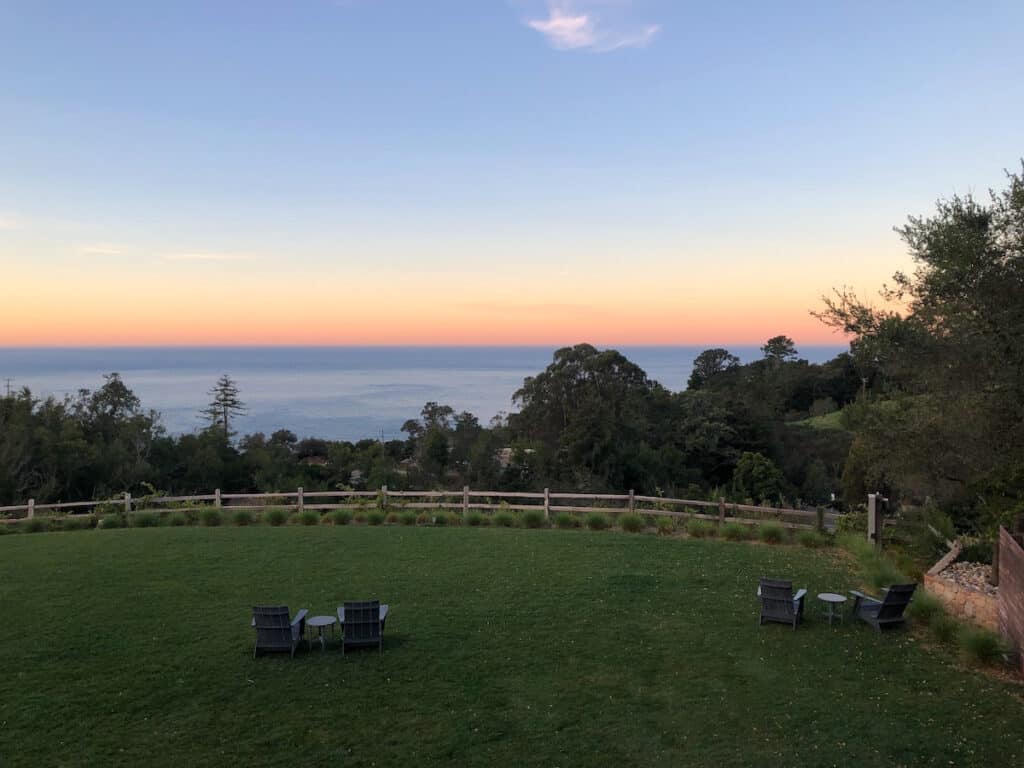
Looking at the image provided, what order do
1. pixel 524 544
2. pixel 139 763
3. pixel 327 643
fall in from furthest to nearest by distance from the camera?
pixel 524 544
pixel 327 643
pixel 139 763

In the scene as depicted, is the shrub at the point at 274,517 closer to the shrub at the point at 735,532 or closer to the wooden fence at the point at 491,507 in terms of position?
the wooden fence at the point at 491,507

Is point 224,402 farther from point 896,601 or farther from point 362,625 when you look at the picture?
point 896,601

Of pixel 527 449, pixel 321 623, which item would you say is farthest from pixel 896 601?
pixel 527 449

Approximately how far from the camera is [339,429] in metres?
73.4

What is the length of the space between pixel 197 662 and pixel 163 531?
30.3 feet

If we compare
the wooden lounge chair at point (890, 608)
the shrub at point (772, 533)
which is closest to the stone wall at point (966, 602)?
the wooden lounge chair at point (890, 608)

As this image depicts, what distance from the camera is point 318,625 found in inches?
307

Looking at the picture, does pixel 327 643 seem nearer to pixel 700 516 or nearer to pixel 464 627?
pixel 464 627

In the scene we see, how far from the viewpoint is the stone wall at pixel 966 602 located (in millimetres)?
8414

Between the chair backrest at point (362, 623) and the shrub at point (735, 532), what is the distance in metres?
9.32

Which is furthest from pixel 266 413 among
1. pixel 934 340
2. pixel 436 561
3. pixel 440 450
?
pixel 934 340

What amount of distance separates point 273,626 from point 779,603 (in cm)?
623

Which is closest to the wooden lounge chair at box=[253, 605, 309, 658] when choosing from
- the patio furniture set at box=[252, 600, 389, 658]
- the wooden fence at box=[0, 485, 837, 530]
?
the patio furniture set at box=[252, 600, 389, 658]

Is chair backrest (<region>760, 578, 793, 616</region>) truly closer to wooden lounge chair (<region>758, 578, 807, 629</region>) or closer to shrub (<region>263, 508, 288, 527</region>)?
wooden lounge chair (<region>758, 578, 807, 629</region>)
